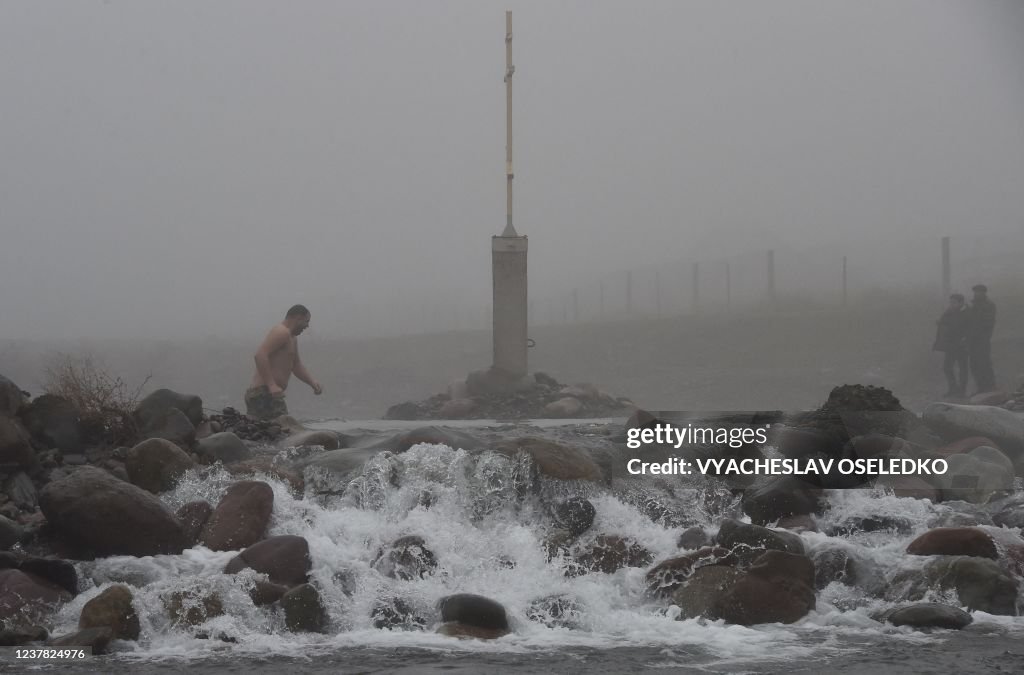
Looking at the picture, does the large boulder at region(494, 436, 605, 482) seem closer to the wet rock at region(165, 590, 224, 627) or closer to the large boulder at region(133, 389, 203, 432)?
the wet rock at region(165, 590, 224, 627)

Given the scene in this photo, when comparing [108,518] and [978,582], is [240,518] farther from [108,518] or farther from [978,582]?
[978,582]

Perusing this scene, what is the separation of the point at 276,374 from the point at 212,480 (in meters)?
3.71

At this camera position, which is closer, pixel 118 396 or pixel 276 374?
pixel 118 396

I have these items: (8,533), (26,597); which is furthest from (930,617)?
(8,533)

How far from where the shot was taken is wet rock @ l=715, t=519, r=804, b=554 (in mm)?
9945

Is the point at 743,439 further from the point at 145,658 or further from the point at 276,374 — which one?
the point at 145,658

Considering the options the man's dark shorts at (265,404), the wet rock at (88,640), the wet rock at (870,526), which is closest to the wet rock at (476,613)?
the wet rock at (88,640)

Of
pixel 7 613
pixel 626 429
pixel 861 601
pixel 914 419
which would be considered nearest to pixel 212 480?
pixel 7 613

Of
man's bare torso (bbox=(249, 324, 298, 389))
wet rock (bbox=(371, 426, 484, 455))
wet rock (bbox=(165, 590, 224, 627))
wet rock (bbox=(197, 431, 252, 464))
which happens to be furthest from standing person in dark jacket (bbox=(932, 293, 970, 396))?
wet rock (bbox=(165, 590, 224, 627))

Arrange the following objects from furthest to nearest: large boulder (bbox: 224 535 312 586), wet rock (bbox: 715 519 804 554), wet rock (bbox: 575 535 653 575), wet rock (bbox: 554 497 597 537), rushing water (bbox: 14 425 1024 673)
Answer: wet rock (bbox: 554 497 597 537), wet rock (bbox: 575 535 653 575), wet rock (bbox: 715 519 804 554), large boulder (bbox: 224 535 312 586), rushing water (bbox: 14 425 1024 673)

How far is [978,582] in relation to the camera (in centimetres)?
923

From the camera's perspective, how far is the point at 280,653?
826 cm

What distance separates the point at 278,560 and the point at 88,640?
5.77 ft

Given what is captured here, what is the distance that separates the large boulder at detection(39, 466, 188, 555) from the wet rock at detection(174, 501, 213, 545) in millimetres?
107
